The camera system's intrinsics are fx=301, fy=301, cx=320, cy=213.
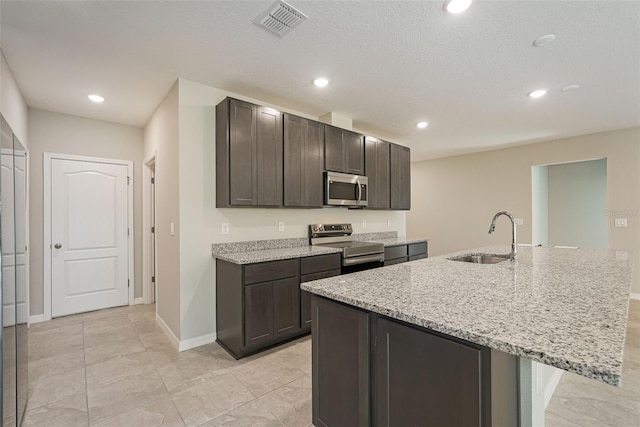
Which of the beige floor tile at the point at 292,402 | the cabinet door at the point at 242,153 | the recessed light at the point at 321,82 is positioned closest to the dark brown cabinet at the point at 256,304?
the beige floor tile at the point at 292,402

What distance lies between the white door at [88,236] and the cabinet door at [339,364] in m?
3.78

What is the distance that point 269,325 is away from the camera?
2.76m

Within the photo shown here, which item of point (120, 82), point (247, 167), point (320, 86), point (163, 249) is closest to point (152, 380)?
point (163, 249)

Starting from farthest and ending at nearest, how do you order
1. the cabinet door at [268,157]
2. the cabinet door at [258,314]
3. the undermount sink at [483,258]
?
the cabinet door at [268,157]
the undermount sink at [483,258]
the cabinet door at [258,314]

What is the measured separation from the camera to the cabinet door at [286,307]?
2803mm

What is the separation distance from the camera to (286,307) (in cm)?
288

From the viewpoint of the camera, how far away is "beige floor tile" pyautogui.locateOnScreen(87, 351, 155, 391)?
235cm

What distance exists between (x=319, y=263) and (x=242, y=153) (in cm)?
135

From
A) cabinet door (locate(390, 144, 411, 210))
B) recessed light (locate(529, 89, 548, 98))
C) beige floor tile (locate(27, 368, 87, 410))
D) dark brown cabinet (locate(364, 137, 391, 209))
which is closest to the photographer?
beige floor tile (locate(27, 368, 87, 410))

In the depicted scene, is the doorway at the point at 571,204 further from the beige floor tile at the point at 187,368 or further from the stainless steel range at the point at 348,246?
the beige floor tile at the point at 187,368

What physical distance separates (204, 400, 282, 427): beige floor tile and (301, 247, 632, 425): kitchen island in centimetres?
41

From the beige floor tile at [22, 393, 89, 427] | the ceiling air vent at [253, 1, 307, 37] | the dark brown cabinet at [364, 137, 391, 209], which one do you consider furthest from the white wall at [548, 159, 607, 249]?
the beige floor tile at [22, 393, 89, 427]

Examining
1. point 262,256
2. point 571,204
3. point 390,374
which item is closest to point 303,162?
point 262,256

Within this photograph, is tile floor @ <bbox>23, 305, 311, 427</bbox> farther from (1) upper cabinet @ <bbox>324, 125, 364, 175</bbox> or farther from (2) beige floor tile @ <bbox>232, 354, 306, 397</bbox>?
(1) upper cabinet @ <bbox>324, 125, 364, 175</bbox>
